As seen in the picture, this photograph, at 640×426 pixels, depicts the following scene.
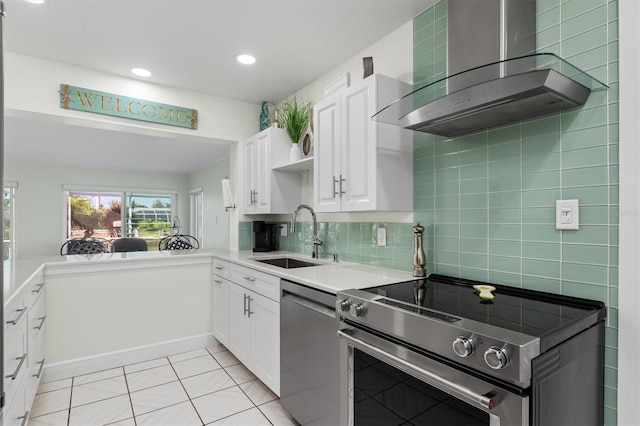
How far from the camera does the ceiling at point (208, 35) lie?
206cm

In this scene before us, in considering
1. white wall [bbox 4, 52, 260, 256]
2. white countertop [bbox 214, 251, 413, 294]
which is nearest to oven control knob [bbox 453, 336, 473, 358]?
white countertop [bbox 214, 251, 413, 294]

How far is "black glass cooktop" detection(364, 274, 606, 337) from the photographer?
3.76ft

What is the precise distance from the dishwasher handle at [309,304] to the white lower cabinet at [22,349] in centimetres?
126

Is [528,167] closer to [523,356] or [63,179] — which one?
[523,356]

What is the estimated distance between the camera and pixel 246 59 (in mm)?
2705

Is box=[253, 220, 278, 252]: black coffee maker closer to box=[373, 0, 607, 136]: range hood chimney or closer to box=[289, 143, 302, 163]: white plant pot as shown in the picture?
box=[289, 143, 302, 163]: white plant pot

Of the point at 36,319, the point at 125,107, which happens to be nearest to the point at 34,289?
the point at 36,319

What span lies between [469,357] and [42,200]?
8.28 meters

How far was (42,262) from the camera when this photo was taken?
2.68 m

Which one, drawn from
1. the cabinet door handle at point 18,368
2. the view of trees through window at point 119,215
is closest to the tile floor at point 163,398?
the cabinet door handle at point 18,368

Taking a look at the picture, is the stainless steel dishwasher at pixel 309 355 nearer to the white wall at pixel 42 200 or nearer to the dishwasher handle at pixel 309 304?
the dishwasher handle at pixel 309 304

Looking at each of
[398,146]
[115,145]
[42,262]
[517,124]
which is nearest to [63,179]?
[115,145]

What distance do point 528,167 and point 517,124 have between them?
21cm

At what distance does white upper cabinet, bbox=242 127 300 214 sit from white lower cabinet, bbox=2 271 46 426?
5.63 feet
